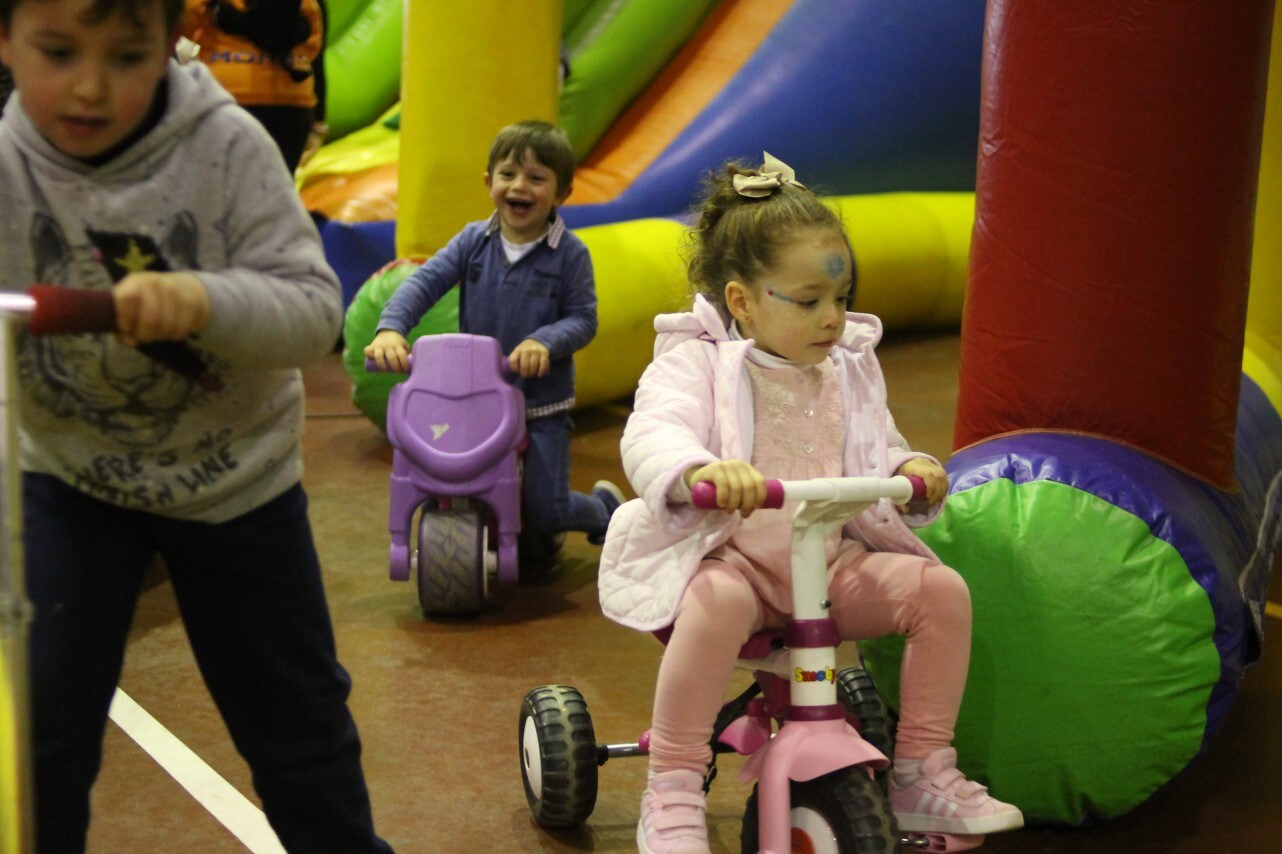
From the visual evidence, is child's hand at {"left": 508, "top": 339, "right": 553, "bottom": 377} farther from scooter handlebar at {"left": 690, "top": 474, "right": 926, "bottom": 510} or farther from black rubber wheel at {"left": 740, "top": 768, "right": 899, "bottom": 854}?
black rubber wheel at {"left": 740, "top": 768, "right": 899, "bottom": 854}

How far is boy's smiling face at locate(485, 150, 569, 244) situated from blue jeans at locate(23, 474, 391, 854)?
6.80 ft

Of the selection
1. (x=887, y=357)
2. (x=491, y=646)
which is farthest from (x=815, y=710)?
(x=887, y=357)

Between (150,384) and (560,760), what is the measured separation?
1.09 meters

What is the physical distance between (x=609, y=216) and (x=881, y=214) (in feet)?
4.71

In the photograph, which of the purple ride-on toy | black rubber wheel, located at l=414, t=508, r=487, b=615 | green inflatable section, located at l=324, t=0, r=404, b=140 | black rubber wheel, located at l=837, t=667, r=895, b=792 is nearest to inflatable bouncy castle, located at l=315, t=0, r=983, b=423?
green inflatable section, located at l=324, t=0, r=404, b=140

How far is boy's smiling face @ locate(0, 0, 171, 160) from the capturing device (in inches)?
60.2

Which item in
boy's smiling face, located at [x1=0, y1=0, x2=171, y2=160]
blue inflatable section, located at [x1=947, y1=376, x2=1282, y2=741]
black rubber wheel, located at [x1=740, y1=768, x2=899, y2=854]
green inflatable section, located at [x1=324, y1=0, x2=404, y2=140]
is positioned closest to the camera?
boy's smiling face, located at [x1=0, y1=0, x2=171, y2=160]

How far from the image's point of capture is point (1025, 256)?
9.00ft

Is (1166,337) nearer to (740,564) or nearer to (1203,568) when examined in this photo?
(1203,568)

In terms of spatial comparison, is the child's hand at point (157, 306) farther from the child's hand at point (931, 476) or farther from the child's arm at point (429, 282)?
the child's arm at point (429, 282)

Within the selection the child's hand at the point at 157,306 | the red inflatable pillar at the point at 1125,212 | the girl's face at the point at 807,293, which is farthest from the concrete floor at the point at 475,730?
the child's hand at the point at 157,306

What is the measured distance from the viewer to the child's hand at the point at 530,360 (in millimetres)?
3631

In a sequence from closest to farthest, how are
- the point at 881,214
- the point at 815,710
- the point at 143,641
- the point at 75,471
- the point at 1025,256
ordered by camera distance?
1. the point at 75,471
2. the point at 815,710
3. the point at 1025,256
4. the point at 143,641
5. the point at 881,214

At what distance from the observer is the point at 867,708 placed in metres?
2.64
